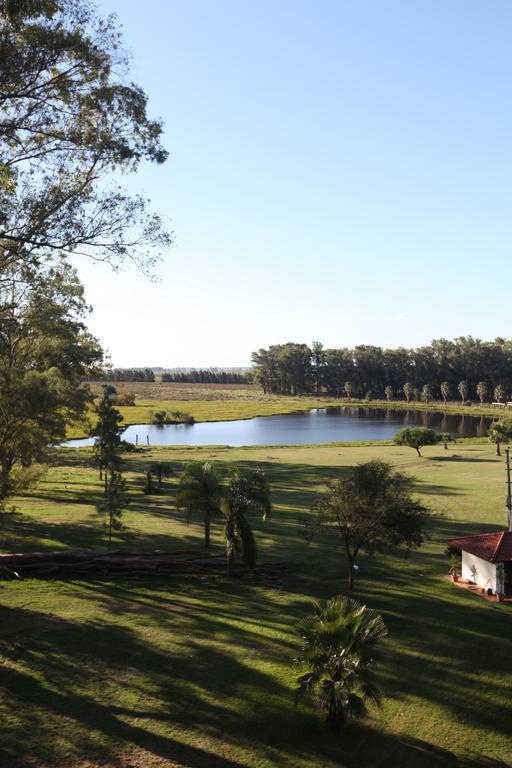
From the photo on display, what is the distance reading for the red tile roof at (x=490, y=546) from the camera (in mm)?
24562

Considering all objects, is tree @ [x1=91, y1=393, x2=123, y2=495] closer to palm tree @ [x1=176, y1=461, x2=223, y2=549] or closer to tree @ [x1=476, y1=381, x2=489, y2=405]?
palm tree @ [x1=176, y1=461, x2=223, y2=549]

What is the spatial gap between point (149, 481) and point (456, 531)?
77.7 feet

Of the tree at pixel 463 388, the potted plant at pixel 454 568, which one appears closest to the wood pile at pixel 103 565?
the potted plant at pixel 454 568

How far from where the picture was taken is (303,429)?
413 feet

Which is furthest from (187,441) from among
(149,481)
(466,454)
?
(149,481)

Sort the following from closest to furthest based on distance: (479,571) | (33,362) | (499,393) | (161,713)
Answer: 1. (161,713)
2. (479,571)
3. (33,362)
4. (499,393)

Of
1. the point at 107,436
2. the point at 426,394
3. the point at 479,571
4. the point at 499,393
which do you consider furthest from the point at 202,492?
the point at 426,394

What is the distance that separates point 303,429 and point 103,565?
102m

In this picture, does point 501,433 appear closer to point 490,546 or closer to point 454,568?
point 454,568

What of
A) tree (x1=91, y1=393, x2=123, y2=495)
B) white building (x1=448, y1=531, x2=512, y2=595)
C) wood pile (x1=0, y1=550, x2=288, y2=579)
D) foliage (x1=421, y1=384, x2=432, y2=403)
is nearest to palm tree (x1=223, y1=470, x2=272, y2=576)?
wood pile (x1=0, y1=550, x2=288, y2=579)

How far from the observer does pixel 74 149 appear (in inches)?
802

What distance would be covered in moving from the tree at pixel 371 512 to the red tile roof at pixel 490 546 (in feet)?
9.46

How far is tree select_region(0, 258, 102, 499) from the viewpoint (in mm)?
26006

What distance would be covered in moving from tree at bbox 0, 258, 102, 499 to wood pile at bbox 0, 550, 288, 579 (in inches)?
125
